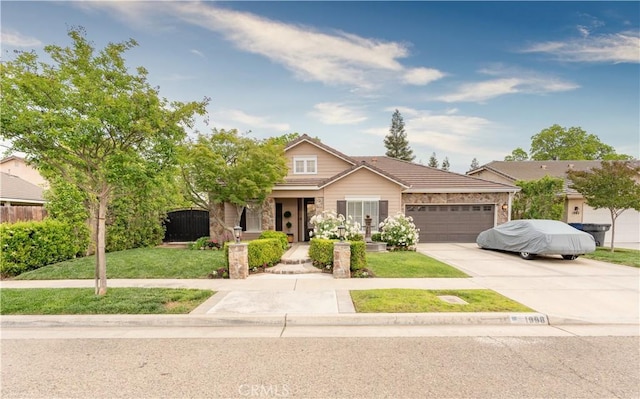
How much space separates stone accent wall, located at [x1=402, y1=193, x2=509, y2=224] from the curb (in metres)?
10.1

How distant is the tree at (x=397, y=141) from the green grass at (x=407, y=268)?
37.0 meters

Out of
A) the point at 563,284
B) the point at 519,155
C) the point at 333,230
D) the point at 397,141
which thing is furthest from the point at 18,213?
the point at 519,155

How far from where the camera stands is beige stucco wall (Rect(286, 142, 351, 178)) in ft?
50.3

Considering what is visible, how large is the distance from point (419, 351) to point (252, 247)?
554 cm

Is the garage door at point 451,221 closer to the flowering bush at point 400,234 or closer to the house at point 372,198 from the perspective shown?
the house at point 372,198

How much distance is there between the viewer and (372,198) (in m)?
13.8

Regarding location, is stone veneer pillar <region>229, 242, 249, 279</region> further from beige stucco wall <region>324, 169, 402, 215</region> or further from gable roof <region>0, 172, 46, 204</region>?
gable roof <region>0, 172, 46, 204</region>

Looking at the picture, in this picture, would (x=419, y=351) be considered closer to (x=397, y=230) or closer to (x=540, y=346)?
(x=540, y=346)

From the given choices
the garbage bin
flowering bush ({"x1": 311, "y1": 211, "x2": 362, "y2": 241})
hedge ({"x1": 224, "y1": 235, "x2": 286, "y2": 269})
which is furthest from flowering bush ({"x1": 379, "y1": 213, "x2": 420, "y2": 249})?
the garbage bin

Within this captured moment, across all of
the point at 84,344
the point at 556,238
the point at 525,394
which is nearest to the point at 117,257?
the point at 84,344

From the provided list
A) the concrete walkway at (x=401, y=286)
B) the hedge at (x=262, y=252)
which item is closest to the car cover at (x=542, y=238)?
the concrete walkway at (x=401, y=286)

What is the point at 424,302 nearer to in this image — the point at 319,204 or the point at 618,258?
the point at 319,204

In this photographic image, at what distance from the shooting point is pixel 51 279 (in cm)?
752

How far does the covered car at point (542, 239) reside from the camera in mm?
9305
